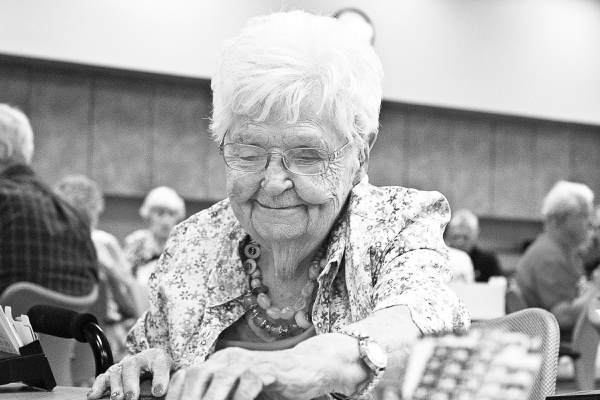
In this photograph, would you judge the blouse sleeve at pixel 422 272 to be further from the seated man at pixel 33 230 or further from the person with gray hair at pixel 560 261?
the person with gray hair at pixel 560 261

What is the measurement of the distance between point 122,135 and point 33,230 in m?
4.37

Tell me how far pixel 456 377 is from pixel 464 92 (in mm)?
7989

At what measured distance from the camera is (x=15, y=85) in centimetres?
705

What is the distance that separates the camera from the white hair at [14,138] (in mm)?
3305

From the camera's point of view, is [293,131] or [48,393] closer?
[48,393]

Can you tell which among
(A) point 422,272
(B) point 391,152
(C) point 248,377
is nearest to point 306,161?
(A) point 422,272

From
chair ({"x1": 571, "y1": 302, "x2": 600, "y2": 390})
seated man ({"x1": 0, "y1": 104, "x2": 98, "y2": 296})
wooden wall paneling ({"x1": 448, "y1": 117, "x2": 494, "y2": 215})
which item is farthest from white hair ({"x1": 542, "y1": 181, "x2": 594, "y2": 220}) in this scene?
wooden wall paneling ({"x1": 448, "y1": 117, "x2": 494, "y2": 215})

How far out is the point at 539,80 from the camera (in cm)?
884

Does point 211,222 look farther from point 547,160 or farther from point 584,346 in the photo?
point 547,160

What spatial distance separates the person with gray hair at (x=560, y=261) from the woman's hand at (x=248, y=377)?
147 inches

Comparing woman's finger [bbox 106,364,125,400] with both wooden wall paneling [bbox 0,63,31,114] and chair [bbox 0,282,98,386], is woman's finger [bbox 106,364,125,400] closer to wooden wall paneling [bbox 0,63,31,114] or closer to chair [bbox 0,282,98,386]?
chair [bbox 0,282,98,386]

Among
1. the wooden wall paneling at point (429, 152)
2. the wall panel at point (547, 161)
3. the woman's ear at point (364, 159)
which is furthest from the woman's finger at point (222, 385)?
the wall panel at point (547, 161)

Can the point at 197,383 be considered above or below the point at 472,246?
→ above

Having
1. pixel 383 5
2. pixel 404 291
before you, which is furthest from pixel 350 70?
pixel 383 5
